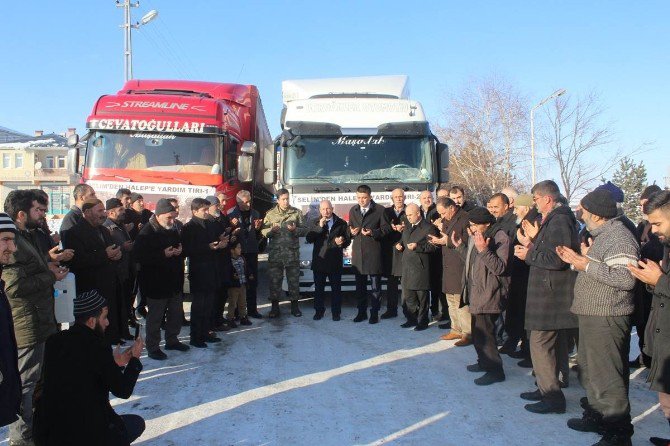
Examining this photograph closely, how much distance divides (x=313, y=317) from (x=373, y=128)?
3.38m

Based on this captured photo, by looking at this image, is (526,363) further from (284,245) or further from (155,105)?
(155,105)

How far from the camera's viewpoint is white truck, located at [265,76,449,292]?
9.13 metres

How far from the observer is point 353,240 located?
8.68 meters

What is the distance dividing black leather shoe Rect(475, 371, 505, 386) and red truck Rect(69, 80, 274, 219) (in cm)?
549

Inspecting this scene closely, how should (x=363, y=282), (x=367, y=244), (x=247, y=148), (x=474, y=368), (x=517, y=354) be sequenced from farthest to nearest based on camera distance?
(x=247, y=148) < (x=363, y=282) < (x=367, y=244) < (x=517, y=354) < (x=474, y=368)

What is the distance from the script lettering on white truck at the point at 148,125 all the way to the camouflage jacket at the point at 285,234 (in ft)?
6.94

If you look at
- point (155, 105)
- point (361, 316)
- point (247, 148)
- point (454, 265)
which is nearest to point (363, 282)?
point (361, 316)

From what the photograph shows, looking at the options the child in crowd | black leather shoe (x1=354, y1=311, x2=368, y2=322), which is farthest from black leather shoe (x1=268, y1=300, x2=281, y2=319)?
black leather shoe (x1=354, y1=311, x2=368, y2=322)

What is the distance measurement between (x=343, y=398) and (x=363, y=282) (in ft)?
12.0

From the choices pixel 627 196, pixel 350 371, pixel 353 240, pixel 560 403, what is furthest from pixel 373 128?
pixel 627 196

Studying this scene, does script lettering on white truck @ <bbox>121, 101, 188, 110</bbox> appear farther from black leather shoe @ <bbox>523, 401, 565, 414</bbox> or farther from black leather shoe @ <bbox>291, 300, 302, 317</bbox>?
black leather shoe @ <bbox>523, 401, 565, 414</bbox>

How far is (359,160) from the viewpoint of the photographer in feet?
30.5

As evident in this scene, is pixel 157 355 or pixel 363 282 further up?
pixel 363 282

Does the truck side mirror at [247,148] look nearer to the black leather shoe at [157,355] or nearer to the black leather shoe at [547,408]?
the black leather shoe at [157,355]
